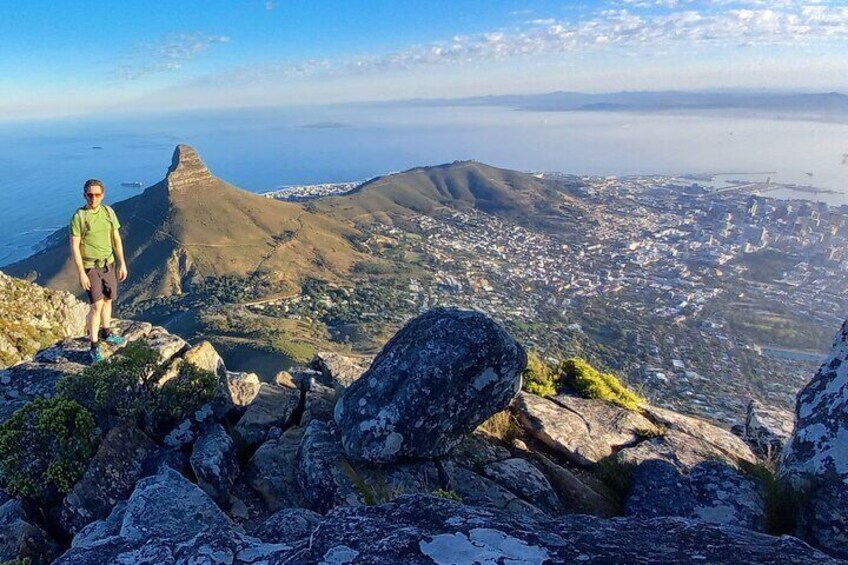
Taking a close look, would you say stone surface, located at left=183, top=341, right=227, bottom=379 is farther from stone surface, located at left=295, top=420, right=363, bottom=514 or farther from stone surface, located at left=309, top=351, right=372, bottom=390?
stone surface, located at left=295, top=420, right=363, bottom=514

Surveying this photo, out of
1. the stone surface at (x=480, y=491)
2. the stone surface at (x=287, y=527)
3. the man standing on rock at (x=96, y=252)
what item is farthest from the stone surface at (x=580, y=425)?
the man standing on rock at (x=96, y=252)

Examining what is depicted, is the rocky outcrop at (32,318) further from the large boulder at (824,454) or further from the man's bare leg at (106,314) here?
the large boulder at (824,454)

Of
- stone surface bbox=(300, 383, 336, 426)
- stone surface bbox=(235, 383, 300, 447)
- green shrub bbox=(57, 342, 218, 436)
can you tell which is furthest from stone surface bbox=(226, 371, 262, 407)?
stone surface bbox=(300, 383, 336, 426)

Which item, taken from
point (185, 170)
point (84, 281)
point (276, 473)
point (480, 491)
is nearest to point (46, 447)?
point (276, 473)

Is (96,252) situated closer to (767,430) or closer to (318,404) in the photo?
(318,404)

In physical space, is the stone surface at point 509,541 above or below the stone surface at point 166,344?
above

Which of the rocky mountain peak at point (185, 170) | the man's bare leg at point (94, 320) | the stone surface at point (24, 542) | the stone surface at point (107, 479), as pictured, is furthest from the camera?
the rocky mountain peak at point (185, 170)
